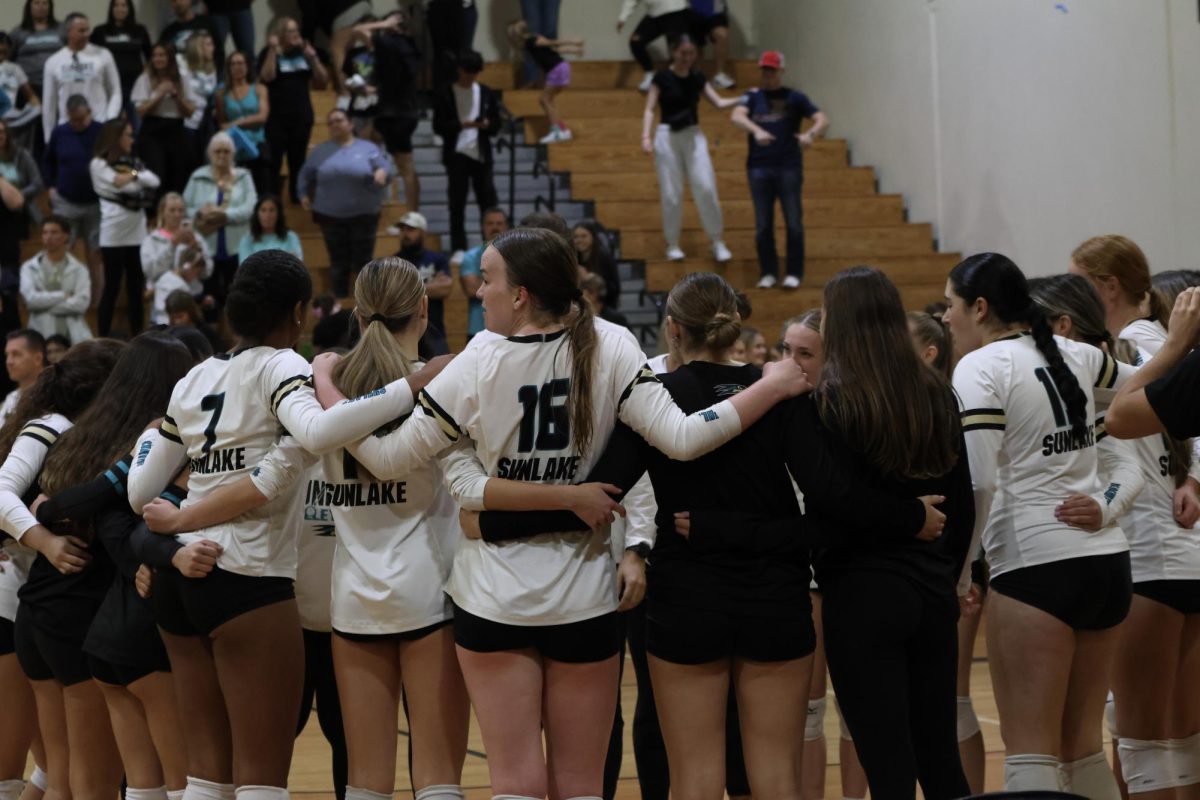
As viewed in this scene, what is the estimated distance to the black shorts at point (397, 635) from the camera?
354 cm

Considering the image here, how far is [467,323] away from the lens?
11.2 metres

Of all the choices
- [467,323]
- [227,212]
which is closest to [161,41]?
[227,212]

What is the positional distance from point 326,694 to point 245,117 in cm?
860

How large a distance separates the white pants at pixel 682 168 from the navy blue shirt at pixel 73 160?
14.9 ft

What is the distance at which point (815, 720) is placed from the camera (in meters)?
4.33

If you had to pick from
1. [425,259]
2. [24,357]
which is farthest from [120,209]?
[24,357]

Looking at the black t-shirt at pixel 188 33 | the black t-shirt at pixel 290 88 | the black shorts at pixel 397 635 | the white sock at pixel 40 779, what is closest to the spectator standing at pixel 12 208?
the black t-shirt at pixel 188 33

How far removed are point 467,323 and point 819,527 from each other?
8.03 meters

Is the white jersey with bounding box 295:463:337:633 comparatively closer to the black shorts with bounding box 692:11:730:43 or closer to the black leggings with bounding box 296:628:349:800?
the black leggings with bounding box 296:628:349:800

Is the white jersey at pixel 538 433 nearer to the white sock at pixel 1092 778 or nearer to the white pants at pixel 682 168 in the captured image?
the white sock at pixel 1092 778

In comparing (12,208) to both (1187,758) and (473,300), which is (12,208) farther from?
(1187,758)

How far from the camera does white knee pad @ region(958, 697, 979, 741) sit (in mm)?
4289

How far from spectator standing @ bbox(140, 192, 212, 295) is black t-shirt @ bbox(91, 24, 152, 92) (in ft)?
8.59

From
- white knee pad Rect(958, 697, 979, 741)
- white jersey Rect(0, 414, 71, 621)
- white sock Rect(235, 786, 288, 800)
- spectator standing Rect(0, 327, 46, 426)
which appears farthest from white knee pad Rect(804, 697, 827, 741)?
spectator standing Rect(0, 327, 46, 426)
